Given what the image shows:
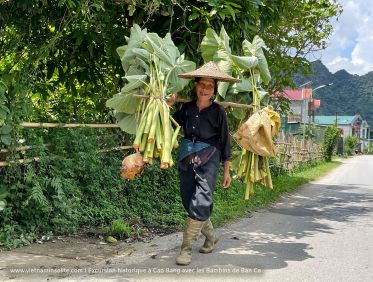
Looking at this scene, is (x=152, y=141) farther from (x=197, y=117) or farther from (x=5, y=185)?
(x=5, y=185)

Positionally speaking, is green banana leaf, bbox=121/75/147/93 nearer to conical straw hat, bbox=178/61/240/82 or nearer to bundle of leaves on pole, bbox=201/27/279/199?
conical straw hat, bbox=178/61/240/82

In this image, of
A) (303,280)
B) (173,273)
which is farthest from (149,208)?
(303,280)

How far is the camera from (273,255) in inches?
226

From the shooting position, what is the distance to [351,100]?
116250mm

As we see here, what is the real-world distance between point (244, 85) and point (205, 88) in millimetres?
587

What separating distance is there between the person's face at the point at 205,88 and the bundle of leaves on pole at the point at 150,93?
18cm

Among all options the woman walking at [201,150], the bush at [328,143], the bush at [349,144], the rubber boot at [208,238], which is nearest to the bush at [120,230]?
the rubber boot at [208,238]

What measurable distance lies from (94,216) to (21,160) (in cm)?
137

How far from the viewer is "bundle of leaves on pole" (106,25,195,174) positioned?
4.81 m

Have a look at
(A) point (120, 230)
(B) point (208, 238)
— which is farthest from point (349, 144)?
(B) point (208, 238)

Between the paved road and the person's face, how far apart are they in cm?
167

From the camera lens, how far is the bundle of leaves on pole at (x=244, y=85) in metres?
5.57

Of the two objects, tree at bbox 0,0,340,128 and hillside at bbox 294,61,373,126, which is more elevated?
hillside at bbox 294,61,373,126

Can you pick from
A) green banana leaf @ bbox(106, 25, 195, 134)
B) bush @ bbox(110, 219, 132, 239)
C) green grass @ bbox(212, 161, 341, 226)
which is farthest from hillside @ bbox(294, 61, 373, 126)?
green banana leaf @ bbox(106, 25, 195, 134)
